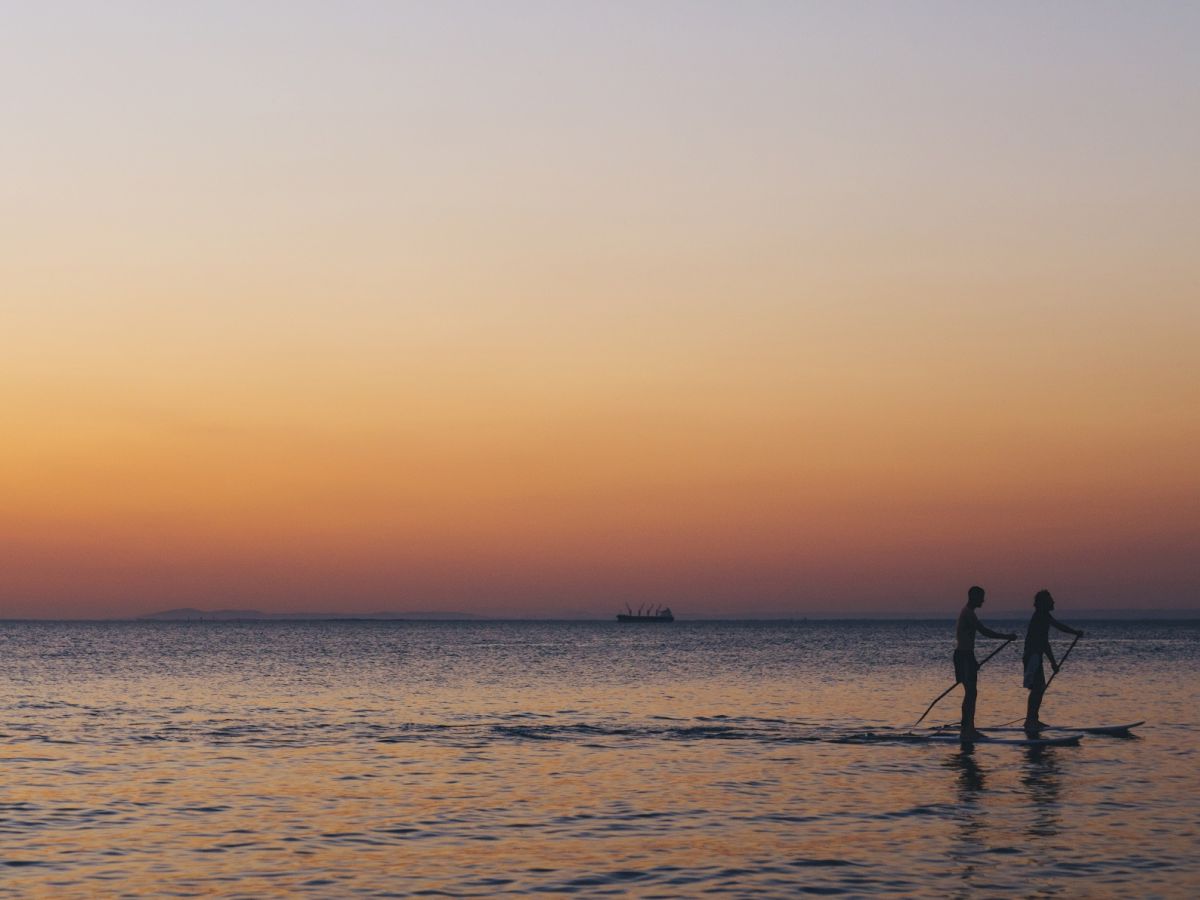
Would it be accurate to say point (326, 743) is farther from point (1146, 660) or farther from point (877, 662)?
point (1146, 660)

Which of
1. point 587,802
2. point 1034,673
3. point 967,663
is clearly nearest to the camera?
point 587,802

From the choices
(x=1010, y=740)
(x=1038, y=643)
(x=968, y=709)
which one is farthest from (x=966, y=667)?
(x=1010, y=740)

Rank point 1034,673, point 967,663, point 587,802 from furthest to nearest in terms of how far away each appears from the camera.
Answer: point 1034,673
point 967,663
point 587,802

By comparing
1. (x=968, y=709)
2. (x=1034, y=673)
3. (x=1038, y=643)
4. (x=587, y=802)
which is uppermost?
(x=1038, y=643)

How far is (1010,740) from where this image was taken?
26391 millimetres

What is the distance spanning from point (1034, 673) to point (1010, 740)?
4.54 ft

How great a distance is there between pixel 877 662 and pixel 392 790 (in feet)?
197

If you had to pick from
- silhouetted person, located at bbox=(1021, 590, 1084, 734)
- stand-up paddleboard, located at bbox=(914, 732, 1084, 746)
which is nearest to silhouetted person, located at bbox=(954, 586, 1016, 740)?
stand-up paddleboard, located at bbox=(914, 732, 1084, 746)

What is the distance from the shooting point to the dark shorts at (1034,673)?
26219 millimetres

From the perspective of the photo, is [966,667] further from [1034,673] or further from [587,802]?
[587,802]

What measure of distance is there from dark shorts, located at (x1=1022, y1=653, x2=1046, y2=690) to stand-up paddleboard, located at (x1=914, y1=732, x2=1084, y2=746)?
1026 millimetres

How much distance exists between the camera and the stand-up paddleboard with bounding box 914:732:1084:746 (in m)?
25.9

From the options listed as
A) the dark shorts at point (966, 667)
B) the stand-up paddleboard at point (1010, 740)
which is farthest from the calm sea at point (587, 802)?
the dark shorts at point (966, 667)

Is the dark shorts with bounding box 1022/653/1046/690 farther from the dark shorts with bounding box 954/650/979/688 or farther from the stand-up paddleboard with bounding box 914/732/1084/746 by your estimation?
the dark shorts with bounding box 954/650/979/688
